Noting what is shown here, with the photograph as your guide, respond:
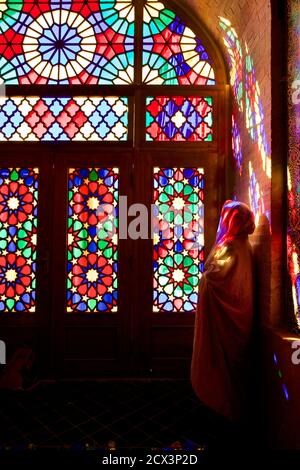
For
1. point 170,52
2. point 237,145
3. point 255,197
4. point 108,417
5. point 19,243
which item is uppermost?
point 170,52

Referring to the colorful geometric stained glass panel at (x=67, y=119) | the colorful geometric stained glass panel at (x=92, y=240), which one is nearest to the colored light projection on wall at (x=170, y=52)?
the colorful geometric stained glass panel at (x=67, y=119)

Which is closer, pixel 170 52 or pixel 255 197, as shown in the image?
pixel 255 197

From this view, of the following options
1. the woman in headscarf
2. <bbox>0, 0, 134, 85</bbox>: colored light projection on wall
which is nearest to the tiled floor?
the woman in headscarf

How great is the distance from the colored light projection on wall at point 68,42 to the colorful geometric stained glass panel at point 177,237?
3.95ft

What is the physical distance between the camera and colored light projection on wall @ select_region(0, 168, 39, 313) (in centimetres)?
398

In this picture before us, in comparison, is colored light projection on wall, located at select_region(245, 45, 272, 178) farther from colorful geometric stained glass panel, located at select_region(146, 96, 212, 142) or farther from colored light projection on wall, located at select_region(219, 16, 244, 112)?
colorful geometric stained glass panel, located at select_region(146, 96, 212, 142)

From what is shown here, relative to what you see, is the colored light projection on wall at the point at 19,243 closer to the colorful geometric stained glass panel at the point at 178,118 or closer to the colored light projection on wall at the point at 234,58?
the colorful geometric stained glass panel at the point at 178,118

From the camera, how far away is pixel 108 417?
303cm

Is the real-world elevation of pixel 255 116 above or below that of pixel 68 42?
below

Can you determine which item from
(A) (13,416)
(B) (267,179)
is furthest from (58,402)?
(B) (267,179)

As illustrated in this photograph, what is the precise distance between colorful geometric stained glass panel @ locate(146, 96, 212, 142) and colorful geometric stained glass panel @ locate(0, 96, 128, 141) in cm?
28

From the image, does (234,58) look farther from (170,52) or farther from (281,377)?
(281,377)

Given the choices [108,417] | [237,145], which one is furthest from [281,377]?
[237,145]

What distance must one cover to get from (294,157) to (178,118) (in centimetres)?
171
